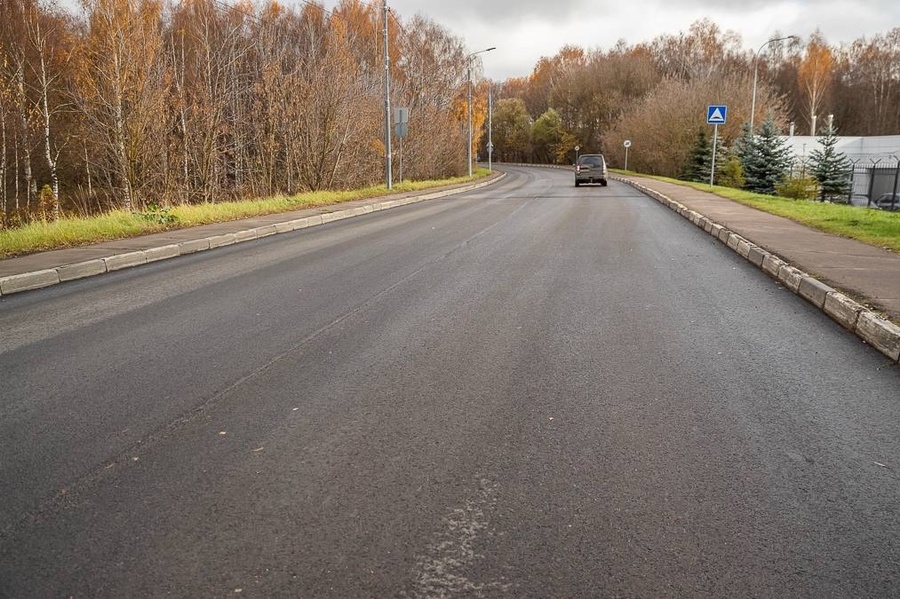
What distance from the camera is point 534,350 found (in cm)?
529

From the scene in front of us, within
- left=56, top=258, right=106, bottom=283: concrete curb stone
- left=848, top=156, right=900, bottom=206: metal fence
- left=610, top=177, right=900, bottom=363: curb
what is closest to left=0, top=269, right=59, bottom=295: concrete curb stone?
left=56, top=258, right=106, bottom=283: concrete curb stone

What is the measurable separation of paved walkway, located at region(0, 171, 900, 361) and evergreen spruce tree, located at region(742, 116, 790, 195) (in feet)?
64.8

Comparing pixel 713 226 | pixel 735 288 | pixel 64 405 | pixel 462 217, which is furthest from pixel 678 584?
pixel 462 217

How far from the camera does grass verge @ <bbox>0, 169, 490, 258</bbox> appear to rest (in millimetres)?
11211

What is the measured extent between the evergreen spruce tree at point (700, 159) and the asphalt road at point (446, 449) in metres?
36.0

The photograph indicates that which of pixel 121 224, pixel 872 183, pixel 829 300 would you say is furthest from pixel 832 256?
pixel 872 183

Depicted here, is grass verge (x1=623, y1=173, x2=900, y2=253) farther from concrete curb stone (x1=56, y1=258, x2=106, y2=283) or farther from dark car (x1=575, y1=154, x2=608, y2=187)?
dark car (x1=575, y1=154, x2=608, y2=187)

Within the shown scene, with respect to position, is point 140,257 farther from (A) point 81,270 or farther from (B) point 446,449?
(B) point 446,449

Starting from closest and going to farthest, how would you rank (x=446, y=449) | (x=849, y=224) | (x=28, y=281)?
(x=446, y=449)
(x=28, y=281)
(x=849, y=224)

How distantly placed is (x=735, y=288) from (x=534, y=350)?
3.89 meters

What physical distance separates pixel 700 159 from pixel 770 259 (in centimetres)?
3497

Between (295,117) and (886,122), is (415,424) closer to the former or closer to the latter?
(295,117)

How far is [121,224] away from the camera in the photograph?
13.3 meters

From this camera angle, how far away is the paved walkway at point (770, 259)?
20.6 ft
